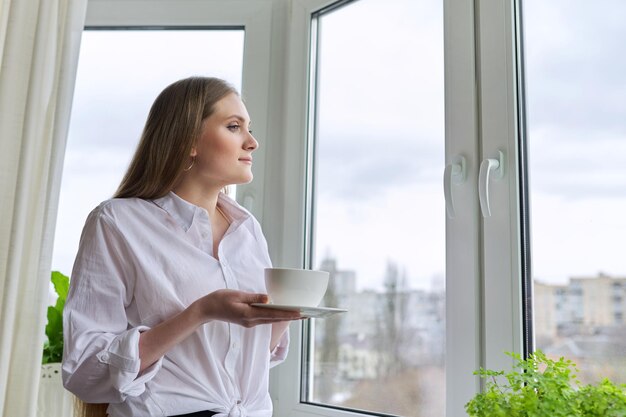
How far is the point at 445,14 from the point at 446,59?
108 millimetres

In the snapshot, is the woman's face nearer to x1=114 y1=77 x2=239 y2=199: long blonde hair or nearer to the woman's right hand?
x1=114 y1=77 x2=239 y2=199: long blonde hair

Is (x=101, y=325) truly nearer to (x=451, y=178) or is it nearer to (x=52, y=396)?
(x=52, y=396)

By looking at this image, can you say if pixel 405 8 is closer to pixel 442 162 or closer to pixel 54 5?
pixel 442 162

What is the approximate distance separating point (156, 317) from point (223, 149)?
1.18ft

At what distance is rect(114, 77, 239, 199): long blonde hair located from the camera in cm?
139

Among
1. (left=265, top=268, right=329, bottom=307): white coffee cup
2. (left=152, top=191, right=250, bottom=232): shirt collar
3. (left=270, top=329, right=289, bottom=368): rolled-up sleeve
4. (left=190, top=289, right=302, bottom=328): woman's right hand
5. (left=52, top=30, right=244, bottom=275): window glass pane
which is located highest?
(left=52, top=30, right=244, bottom=275): window glass pane

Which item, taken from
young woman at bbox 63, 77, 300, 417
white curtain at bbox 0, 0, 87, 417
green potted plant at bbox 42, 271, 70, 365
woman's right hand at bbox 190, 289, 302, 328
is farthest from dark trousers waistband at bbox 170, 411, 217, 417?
green potted plant at bbox 42, 271, 70, 365

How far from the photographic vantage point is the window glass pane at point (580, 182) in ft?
4.01

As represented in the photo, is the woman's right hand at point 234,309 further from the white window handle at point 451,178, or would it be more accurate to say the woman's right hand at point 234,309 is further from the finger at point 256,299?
the white window handle at point 451,178

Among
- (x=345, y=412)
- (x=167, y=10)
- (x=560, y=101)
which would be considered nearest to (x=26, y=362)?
(x=345, y=412)

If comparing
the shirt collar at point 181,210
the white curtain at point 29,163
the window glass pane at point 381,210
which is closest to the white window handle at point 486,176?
the window glass pane at point 381,210

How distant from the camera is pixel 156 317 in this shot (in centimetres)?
125

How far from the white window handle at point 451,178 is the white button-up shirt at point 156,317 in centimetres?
43

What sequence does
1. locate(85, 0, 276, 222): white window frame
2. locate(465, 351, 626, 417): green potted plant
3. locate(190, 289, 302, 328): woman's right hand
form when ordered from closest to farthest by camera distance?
locate(465, 351, 626, 417): green potted plant
locate(190, 289, 302, 328): woman's right hand
locate(85, 0, 276, 222): white window frame
